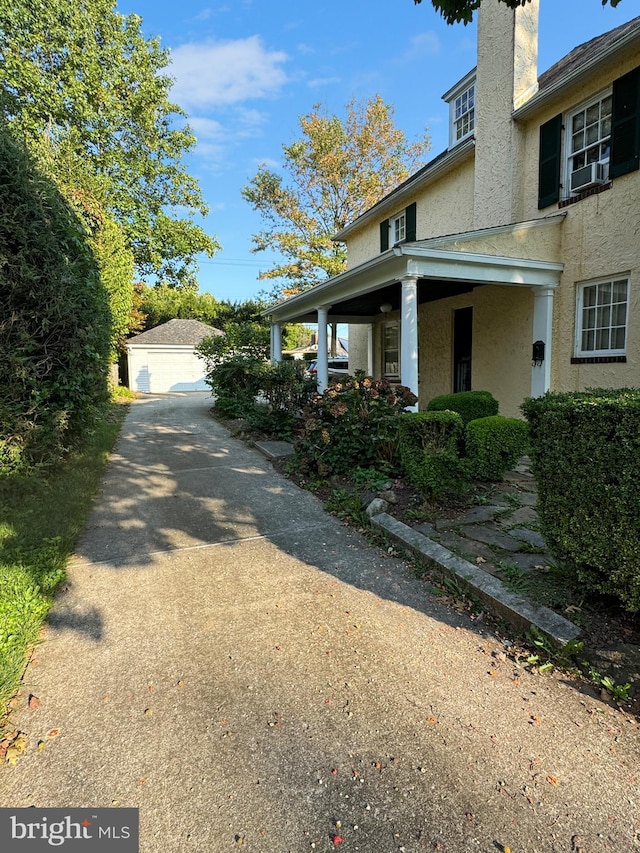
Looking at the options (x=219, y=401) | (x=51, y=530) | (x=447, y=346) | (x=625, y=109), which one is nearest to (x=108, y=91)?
(x=219, y=401)

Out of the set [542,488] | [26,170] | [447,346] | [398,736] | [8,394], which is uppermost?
[26,170]

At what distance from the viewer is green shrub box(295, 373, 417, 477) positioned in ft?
18.5

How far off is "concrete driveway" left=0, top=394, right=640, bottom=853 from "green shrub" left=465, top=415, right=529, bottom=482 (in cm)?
155

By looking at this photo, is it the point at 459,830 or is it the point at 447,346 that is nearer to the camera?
the point at 459,830

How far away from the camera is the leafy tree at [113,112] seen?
57.4ft

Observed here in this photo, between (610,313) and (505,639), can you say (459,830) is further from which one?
(610,313)

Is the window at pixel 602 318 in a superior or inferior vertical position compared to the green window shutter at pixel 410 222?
inferior

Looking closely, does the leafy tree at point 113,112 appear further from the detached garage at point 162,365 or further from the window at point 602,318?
the window at point 602,318

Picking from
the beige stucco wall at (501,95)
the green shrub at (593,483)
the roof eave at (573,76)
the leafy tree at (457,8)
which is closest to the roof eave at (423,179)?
the beige stucco wall at (501,95)

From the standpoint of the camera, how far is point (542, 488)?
9.42 ft

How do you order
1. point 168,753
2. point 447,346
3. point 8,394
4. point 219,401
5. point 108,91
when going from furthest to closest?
point 108,91, point 219,401, point 447,346, point 8,394, point 168,753

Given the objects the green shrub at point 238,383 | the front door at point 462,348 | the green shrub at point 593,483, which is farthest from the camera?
the green shrub at point 238,383

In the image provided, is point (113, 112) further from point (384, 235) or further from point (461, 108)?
point (461, 108)

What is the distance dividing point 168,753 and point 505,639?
189 cm
